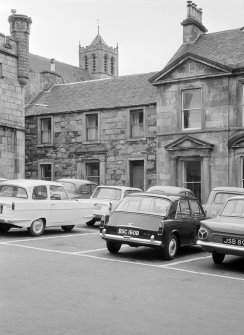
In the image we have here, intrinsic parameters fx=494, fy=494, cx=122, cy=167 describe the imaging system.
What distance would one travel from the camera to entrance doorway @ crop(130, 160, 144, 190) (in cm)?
2858

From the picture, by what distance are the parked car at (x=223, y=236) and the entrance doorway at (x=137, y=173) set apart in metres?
17.4

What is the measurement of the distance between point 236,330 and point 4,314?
115 inches

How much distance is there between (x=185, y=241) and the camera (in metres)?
12.3

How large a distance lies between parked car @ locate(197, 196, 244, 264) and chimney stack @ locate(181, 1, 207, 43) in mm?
17436

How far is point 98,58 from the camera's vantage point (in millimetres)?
86625

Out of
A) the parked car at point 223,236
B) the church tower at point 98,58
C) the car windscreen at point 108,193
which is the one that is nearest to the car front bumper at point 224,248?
the parked car at point 223,236

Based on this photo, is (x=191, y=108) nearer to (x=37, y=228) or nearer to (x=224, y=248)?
(x=37, y=228)

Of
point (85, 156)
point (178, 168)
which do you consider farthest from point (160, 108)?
point (85, 156)

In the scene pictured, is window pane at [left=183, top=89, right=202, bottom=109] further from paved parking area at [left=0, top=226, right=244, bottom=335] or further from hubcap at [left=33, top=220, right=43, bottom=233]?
paved parking area at [left=0, top=226, right=244, bottom=335]

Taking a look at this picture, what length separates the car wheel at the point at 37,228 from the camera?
48.6 feet

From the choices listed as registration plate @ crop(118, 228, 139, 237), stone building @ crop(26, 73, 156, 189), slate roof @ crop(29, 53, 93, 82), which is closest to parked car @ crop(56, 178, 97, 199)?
stone building @ crop(26, 73, 156, 189)

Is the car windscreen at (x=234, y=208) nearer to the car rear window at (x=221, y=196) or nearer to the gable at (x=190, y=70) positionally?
the car rear window at (x=221, y=196)

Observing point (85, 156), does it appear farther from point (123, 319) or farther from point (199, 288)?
point (123, 319)

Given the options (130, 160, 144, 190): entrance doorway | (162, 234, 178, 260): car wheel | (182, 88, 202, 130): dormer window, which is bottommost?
(162, 234, 178, 260): car wheel
